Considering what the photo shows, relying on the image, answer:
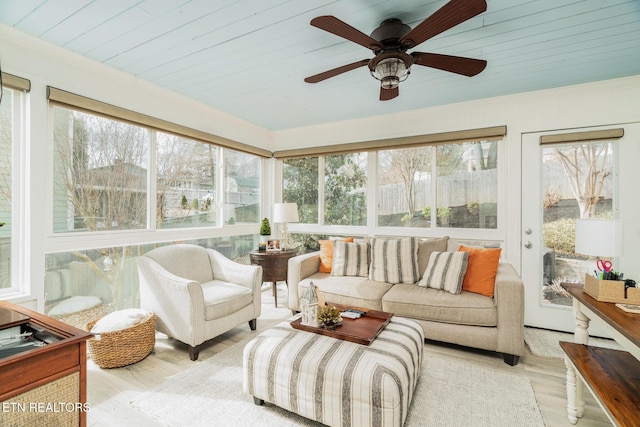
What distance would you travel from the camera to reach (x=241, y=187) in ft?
14.2

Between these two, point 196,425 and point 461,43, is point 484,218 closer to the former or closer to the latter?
point 461,43

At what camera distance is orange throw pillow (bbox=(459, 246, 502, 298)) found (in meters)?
2.60

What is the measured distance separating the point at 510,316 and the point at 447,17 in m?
2.16

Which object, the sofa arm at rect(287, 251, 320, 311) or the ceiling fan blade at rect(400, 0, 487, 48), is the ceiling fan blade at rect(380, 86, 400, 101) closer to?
the ceiling fan blade at rect(400, 0, 487, 48)

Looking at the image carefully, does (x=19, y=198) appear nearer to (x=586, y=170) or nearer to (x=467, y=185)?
(x=467, y=185)

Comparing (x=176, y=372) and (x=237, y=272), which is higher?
(x=237, y=272)

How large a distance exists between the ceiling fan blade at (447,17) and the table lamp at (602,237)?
142 centimetres

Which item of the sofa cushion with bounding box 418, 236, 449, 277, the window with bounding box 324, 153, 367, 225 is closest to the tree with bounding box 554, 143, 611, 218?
the sofa cushion with bounding box 418, 236, 449, 277

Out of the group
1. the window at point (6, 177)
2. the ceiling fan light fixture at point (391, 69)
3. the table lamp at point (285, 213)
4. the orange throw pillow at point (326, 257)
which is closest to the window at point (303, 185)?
the table lamp at point (285, 213)

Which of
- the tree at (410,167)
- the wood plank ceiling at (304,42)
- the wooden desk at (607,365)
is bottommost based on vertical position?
the wooden desk at (607,365)

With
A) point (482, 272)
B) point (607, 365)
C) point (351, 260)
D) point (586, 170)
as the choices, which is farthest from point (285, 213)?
point (586, 170)

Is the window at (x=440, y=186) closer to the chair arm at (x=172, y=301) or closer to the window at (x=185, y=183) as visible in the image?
the window at (x=185, y=183)

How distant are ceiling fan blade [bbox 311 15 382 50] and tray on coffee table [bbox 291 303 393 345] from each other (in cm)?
177

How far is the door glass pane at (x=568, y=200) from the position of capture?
289cm
